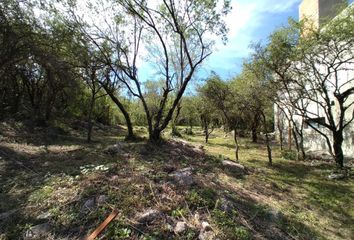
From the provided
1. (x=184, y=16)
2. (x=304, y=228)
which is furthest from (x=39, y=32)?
(x=304, y=228)

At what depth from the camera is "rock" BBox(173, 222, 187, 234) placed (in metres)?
4.22

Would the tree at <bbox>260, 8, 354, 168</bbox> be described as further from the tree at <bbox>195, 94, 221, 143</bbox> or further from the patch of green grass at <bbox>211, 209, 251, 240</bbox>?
the patch of green grass at <bbox>211, 209, 251, 240</bbox>

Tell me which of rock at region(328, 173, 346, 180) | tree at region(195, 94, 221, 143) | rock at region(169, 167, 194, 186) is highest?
tree at region(195, 94, 221, 143)

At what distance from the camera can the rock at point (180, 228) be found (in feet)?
13.8

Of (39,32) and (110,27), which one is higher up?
(110,27)

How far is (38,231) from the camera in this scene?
416cm

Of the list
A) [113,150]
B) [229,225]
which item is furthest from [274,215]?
[113,150]

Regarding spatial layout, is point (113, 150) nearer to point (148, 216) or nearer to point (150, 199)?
point (150, 199)

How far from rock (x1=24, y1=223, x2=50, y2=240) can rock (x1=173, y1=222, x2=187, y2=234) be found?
187 cm

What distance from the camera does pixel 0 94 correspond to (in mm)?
16453

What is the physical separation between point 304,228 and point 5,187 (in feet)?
19.4

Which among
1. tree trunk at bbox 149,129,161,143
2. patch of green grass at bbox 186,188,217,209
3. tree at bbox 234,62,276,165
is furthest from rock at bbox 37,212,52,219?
tree at bbox 234,62,276,165

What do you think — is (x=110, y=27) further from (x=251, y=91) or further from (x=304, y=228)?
(x=304, y=228)

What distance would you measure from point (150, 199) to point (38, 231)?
1.78 meters
